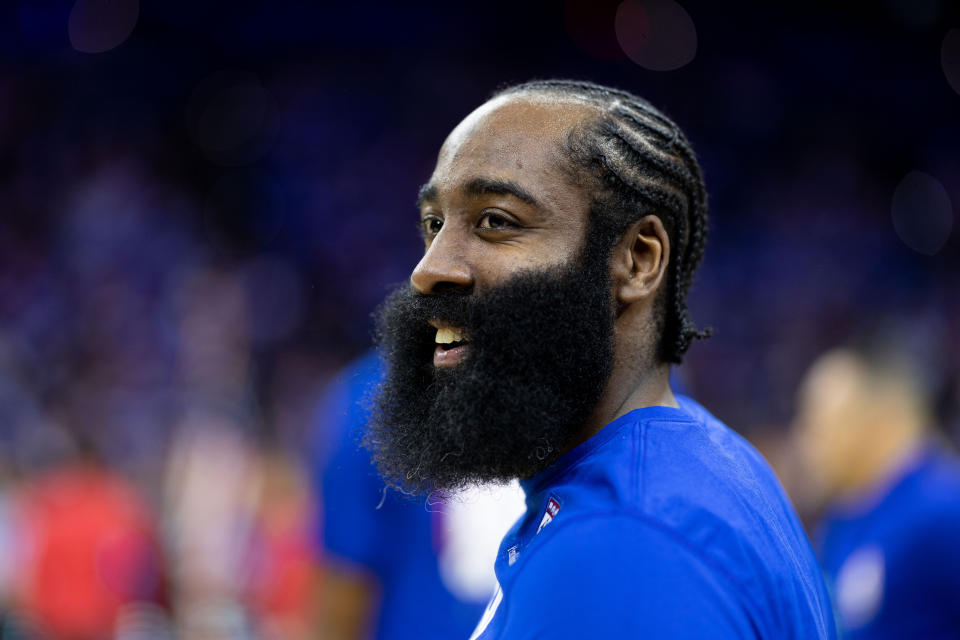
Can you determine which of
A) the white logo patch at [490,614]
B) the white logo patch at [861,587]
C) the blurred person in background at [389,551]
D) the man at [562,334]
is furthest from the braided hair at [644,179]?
the white logo patch at [861,587]

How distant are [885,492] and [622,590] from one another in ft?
9.75

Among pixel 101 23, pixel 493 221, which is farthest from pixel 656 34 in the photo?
pixel 493 221

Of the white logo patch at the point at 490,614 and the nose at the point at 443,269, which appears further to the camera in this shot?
the nose at the point at 443,269

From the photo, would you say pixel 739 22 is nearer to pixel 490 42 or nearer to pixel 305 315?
pixel 490 42

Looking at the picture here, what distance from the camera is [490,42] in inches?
364

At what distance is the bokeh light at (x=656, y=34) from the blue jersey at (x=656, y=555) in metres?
7.51

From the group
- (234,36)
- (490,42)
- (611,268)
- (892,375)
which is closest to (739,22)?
(490,42)

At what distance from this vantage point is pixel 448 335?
185 cm

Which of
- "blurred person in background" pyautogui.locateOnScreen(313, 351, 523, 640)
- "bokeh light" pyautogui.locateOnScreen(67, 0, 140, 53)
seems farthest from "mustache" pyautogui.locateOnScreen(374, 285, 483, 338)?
"bokeh light" pyautogui.locateOnScreen(67, 0, 140, 53)

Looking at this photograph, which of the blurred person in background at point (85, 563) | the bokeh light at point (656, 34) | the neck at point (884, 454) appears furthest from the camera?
the bokeh light at point (656, 34)

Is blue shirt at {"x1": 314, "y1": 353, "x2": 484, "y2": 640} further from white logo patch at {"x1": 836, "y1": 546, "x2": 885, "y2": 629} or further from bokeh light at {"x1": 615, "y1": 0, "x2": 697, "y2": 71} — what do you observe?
bokeh light at {"x1": 615, "y1": 0, "x2": 697, "y2": 71}

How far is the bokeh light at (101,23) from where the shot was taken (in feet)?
27.4

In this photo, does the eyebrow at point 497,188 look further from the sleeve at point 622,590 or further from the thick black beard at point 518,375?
the sleeve at point 622,590

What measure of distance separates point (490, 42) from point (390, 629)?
7.10m
